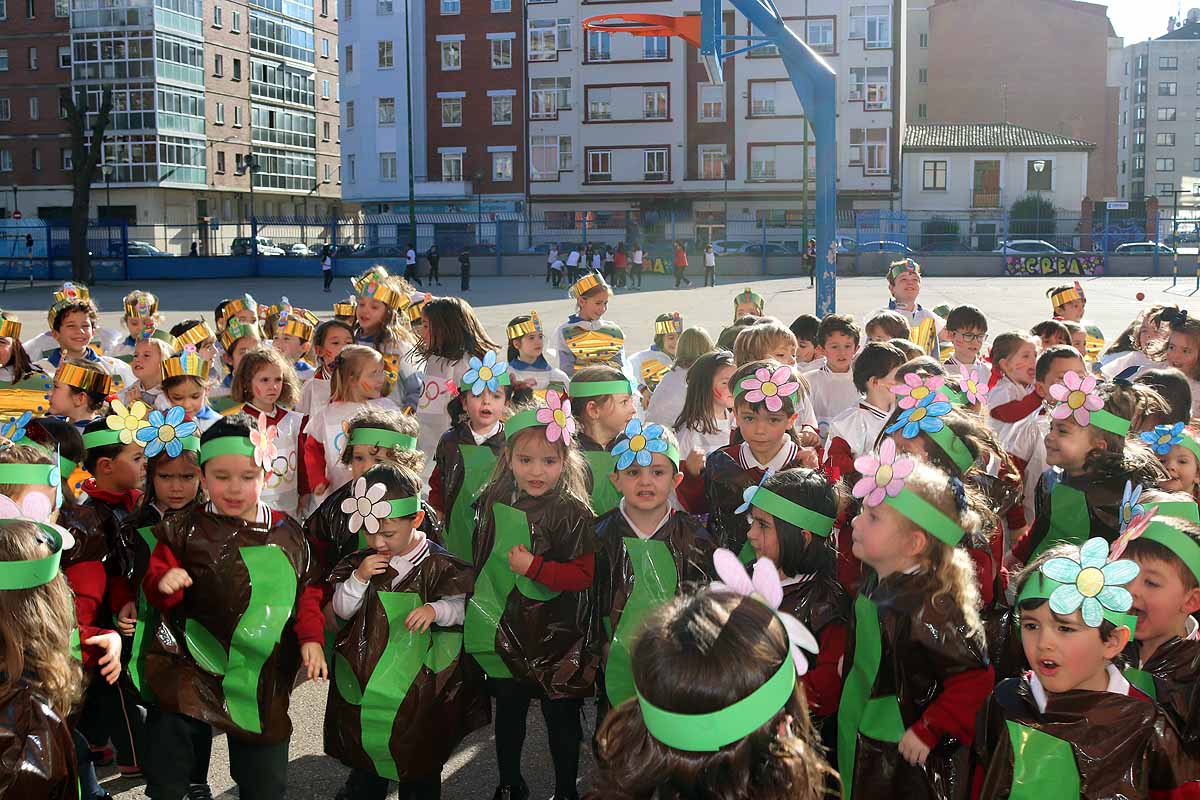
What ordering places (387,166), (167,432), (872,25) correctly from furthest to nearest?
(387,166) → (872,25) → (167,432)

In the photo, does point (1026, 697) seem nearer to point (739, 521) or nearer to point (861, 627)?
point (861, 627)

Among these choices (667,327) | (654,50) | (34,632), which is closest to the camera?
(34,632)

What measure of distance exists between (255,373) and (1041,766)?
445 cm

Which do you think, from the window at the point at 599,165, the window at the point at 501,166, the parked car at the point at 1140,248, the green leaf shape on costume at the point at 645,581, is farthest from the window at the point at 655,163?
the green leaf shape on costume at the point at 645,581

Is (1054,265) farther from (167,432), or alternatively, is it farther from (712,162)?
(167,432)

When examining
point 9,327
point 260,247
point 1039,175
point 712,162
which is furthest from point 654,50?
point 9,327

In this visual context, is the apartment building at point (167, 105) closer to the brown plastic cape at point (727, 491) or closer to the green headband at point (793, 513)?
the brown plastic cape at point (727, 491)

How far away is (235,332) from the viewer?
7773 mm

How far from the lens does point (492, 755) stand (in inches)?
184

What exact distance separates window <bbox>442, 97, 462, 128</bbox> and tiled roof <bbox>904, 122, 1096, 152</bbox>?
71.3 ft

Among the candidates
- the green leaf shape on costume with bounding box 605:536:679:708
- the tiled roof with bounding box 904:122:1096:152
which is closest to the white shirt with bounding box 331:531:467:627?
the green leaf shape on costume with bounding box 605:536:679:708

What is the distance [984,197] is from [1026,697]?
183 feet

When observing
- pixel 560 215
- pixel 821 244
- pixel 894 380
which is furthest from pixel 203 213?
pixel 894 380

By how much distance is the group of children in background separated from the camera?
2678mm
